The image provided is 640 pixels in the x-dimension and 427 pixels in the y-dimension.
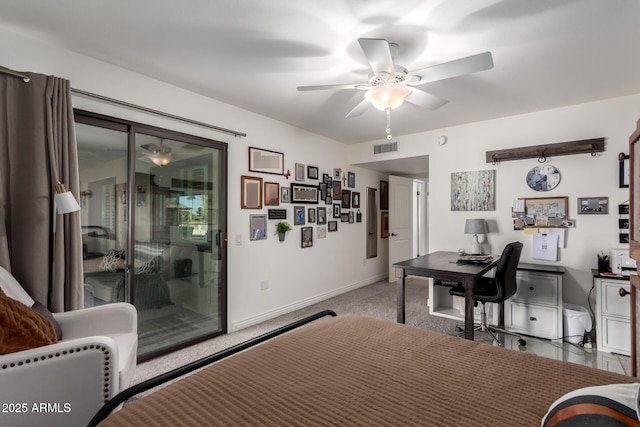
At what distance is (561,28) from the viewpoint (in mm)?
1887

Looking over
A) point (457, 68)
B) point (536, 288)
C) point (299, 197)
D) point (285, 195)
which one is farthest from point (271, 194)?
point (536, 288)

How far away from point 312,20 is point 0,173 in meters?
2.09

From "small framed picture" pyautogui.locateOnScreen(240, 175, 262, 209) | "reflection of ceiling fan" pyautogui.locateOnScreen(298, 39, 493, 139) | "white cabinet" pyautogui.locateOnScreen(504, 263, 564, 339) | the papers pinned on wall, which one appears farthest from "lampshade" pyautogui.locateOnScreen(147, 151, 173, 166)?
the papers pinned on wall

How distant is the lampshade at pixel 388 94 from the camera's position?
2113mm

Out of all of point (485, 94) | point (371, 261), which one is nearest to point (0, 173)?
point (485, 94)

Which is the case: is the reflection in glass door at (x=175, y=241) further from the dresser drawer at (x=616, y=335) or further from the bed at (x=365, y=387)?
the dresser drawer at (x=616, y=335)

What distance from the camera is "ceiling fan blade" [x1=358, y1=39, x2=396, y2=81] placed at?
5.39 feet

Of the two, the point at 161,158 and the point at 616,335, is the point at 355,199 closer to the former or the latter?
the point at 161,158

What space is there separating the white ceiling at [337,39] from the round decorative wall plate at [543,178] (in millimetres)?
776

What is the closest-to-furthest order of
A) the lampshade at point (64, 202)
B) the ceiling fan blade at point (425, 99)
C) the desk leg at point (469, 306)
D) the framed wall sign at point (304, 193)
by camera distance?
the lampshade at point (64, 202)
the ceiling fan blade at point (425, 99)
the desk leg at point (469, 306)
the framed wall sign at point (304, 193)

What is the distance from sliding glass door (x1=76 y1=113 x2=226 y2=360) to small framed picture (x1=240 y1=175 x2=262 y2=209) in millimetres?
229

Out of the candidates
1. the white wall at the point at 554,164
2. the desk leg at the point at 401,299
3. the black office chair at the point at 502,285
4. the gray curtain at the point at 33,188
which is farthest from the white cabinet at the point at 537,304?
the gray curtain at the point at 33,188

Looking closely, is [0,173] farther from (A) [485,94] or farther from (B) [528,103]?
(B) [528,103]


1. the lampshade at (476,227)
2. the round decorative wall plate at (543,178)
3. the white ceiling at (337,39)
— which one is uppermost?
the white ceiling at (337,39)
